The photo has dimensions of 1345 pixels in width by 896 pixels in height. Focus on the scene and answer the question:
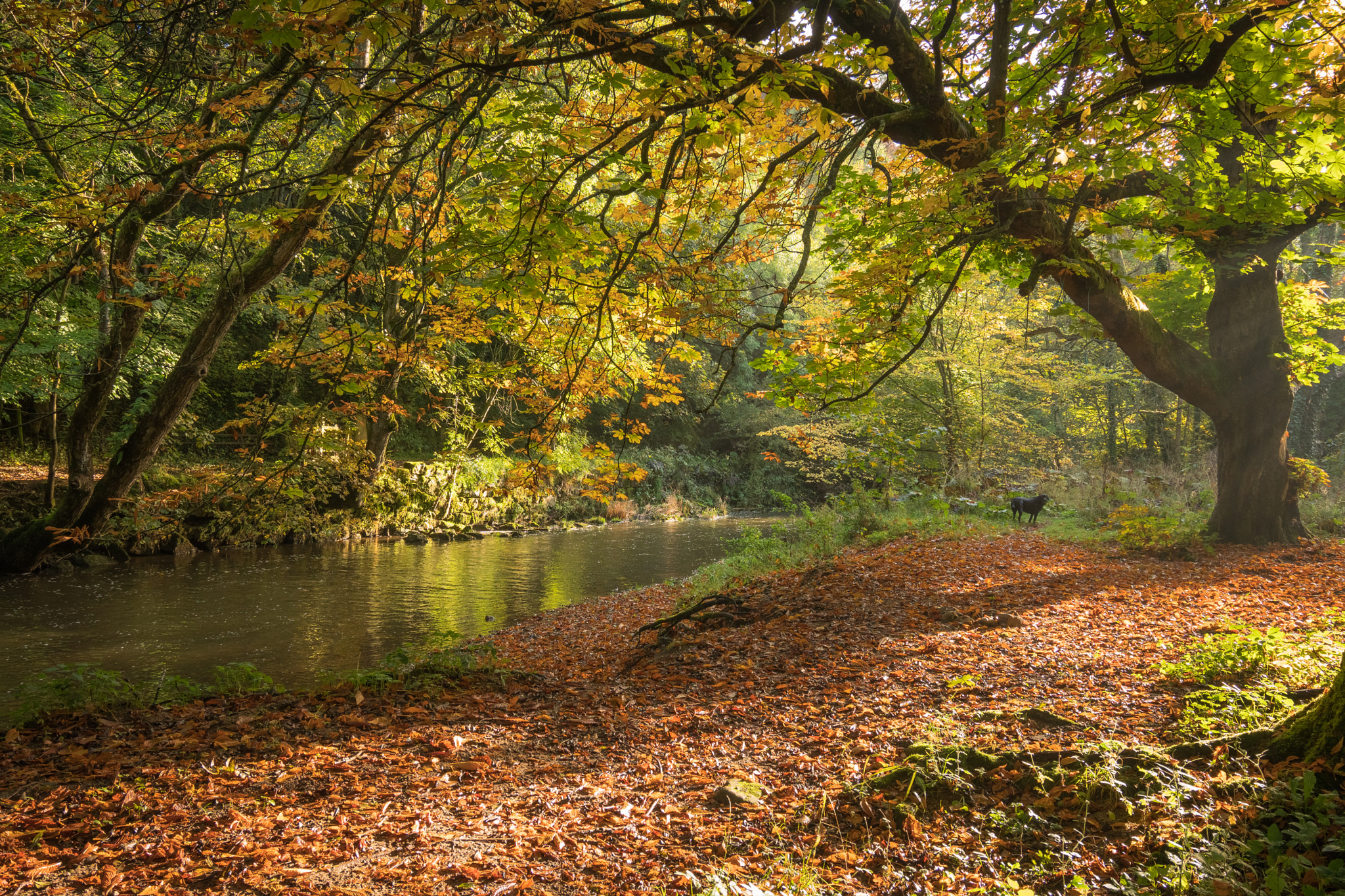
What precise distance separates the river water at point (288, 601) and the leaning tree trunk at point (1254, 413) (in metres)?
8.00

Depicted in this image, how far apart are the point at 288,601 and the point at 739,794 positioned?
734cm

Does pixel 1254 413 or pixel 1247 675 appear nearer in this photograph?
pixel 1247 675

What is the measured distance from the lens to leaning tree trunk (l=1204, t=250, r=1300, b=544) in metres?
7.79

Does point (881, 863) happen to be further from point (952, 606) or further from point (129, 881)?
point (952, 606)

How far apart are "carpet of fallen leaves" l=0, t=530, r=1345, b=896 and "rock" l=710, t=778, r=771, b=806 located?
4 cm

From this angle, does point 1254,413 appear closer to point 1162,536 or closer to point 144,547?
point 1162,536

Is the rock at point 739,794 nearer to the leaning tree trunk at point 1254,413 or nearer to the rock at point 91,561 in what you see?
the leaning tree trunk at point 1254,413

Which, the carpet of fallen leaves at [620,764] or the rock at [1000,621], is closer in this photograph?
the carpet of fallen leaves at [620,764]

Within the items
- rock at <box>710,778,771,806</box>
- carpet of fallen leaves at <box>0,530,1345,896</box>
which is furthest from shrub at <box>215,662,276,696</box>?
rock at <box>710,778,771,806</box>

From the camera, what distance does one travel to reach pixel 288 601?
782 centimetres

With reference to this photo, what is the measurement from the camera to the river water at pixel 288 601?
18.6 ft

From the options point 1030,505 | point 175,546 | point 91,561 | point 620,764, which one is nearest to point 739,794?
point 620,764

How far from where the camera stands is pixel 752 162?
14.9 feet

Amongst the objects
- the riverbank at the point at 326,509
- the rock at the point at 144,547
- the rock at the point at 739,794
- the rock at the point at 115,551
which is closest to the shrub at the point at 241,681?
the riverbank at the point at 326,509
